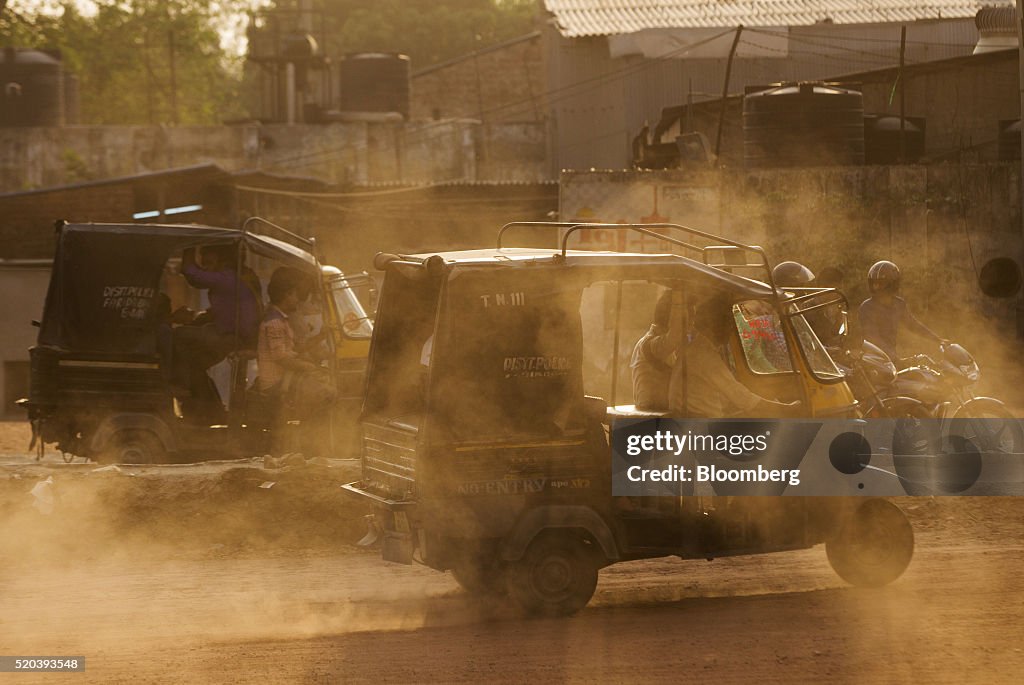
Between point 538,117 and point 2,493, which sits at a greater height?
point 538,117

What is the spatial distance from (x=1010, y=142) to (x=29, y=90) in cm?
2959

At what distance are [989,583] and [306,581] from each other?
464 cm

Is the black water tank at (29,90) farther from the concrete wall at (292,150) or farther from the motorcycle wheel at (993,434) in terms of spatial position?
the motorcycle wheel at (993,434)

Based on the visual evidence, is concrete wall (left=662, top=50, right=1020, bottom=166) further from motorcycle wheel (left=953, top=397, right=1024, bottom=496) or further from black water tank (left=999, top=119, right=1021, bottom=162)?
motorcycle wheel (left=953, top=397, right=1024, bottom=496)

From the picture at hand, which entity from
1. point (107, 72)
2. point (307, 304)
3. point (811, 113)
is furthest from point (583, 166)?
point (107, 72)

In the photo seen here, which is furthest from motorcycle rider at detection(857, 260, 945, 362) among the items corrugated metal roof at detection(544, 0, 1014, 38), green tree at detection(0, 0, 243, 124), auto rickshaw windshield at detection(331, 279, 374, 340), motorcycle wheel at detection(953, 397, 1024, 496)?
green tree at detection(0, 0, 243, 124)

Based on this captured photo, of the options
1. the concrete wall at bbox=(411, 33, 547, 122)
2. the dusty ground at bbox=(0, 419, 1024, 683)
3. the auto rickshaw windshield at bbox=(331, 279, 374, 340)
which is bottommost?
the dusty ground at bbox=(0, 419, 1024, 683)

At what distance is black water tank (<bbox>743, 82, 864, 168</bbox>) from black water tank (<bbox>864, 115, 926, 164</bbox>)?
48.8 inches

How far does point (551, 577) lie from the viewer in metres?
8.23

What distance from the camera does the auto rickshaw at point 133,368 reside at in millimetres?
13016

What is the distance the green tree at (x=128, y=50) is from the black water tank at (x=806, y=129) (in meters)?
43.2

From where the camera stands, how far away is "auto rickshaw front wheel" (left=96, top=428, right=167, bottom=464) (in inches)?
515

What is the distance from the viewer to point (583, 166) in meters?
35.8

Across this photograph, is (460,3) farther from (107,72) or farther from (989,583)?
(989,583)
